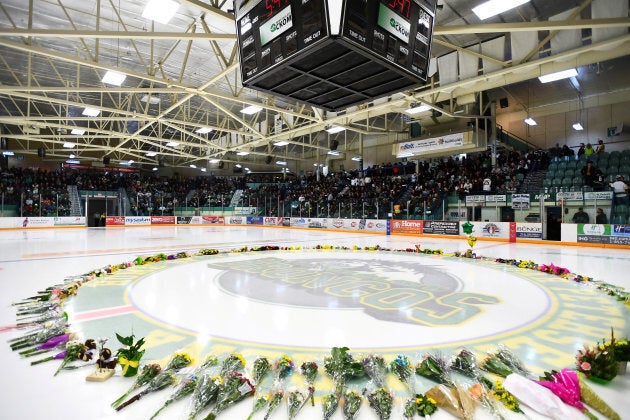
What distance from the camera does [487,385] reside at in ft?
9.89

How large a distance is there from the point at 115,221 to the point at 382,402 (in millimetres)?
33285

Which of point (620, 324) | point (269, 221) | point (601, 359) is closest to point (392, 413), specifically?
point (601, 359)

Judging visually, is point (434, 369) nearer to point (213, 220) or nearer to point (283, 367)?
point (283, 367)

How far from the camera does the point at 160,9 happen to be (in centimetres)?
814

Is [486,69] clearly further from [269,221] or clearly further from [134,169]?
[134,169]

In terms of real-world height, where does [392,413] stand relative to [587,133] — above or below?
below

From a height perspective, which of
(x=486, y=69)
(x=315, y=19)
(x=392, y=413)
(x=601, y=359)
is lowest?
(x=392, y=413)

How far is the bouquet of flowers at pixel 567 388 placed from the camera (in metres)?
2.69

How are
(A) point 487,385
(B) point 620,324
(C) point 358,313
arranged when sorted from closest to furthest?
(A) point 487,385
(B) point 620,324
(C) point 358,313

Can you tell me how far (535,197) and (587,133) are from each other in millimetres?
12811

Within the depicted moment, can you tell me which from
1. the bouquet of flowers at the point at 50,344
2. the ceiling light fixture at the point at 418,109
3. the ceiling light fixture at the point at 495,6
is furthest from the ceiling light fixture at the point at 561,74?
the bouquet of flowers at the point at 50,344

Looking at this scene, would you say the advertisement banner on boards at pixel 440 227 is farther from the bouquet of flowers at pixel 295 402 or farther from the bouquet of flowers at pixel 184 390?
the bouquet of flowers at pixel 184 390

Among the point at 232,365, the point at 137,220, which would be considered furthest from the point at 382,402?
the point at 137,220

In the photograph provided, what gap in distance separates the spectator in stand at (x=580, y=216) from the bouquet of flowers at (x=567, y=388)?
16.3 meters
